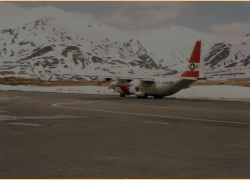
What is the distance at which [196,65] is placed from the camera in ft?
151

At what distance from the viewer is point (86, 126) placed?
1778cm

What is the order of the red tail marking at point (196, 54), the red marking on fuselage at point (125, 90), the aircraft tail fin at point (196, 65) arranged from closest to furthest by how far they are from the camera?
the aircraft tail fin at point (196, 65), the red tail marking at point (196, 54), the red marking on fuselage at point (125, 90)

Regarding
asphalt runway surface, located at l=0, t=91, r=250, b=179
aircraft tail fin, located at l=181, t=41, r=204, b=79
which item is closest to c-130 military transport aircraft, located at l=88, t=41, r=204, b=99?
aircraft tail fin, located at l=181, t=41, r=204, b=79

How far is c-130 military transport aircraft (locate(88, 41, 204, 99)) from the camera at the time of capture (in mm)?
45844

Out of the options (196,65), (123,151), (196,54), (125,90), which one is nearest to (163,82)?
(196,65)

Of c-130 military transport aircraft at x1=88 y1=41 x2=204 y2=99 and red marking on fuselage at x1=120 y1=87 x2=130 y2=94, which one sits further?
red marking on fuselage at x1=120 y1=87 x2=130 y2=94

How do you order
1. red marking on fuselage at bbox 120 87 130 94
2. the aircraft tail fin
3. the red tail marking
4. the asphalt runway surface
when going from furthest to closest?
1. red marking on fuselage at bbox 120 87 130 94
2. the red tail marking
3. the aircraft tail fin
4. the asphalt runway surface

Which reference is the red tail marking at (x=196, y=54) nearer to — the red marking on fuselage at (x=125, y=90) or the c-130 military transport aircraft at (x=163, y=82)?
the c-130 military transport aircraft at (x=163, y=82)

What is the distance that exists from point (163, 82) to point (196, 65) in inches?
156

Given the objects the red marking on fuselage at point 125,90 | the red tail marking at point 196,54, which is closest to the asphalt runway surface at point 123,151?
the red tail marking at point 196,54

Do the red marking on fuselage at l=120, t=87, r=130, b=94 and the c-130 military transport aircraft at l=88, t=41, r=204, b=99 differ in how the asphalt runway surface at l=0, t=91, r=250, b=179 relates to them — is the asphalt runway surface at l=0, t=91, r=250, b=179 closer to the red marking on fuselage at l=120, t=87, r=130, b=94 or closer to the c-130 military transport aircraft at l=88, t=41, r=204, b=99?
the c-130 military transport aircraft at l=88, t=41, r=204, b=99

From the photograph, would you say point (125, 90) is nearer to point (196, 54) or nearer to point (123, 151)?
point (196, 54)

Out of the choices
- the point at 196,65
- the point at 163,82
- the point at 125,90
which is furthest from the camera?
the point at 125,90

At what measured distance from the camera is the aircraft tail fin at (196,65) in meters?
45.8
